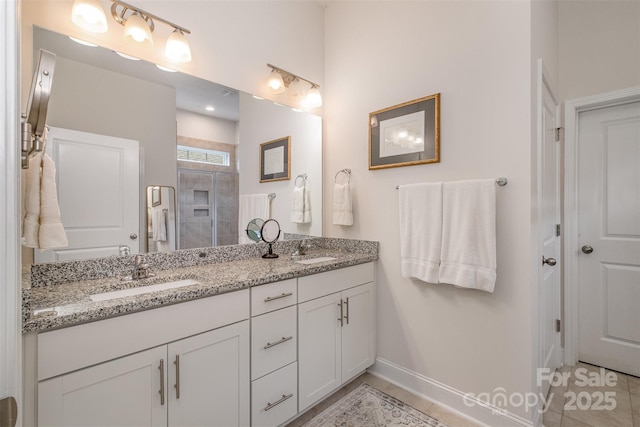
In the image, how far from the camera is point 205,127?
197cm

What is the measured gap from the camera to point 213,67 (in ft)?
6.38

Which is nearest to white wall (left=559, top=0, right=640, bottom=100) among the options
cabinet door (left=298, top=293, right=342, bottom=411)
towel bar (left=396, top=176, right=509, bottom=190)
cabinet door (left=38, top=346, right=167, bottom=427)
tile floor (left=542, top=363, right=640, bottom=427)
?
towel bar (left=396, top=176, right=509, bottom=190)

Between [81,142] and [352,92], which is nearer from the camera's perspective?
[81,142]

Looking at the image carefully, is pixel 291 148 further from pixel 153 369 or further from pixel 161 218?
pixel 153 369

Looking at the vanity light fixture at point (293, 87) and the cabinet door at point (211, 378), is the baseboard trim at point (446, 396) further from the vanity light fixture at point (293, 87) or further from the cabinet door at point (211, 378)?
the vanity light fixture at point (293, 87)

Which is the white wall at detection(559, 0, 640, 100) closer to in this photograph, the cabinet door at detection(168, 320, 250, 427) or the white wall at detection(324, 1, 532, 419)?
the white wall at detection(324, 1, 532, 419)

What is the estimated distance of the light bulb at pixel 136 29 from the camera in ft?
5.06

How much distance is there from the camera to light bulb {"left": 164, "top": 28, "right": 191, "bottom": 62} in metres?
1.68

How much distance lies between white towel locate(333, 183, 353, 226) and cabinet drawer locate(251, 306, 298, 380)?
890 millimetres

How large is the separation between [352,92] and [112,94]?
1632 millimetres

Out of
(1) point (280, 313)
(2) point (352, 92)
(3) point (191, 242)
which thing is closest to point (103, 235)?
(3) point (191, 242)

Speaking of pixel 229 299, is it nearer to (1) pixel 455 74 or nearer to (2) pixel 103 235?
(2) pixel 103 235

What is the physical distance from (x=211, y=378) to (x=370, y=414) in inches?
41.8

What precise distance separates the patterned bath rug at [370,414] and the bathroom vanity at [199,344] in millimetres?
122
